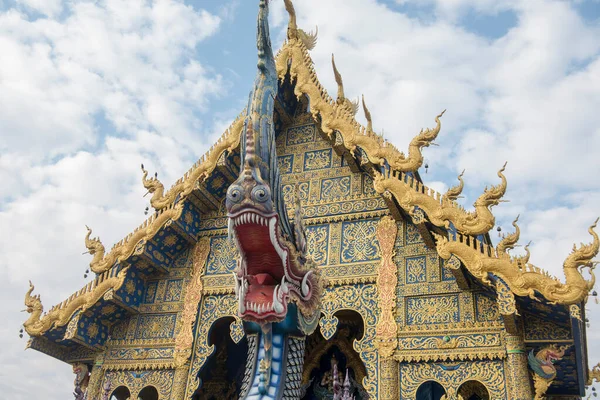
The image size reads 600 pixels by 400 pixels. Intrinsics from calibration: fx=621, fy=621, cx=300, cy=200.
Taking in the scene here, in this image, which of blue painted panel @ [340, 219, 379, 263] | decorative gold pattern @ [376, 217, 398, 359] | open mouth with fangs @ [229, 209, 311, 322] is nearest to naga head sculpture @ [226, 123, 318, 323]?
open mouth with fangs @ [229, 209, 311, 322]

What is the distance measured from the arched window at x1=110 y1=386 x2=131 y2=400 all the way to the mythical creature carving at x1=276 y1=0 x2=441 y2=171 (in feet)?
16.3

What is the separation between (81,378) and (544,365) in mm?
6607

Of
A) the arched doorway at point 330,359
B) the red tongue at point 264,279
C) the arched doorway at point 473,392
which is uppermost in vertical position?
the arched doorway at point 330,359

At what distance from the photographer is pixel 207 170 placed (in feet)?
31.2

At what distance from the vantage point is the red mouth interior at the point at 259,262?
616 cm

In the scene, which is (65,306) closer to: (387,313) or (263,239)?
(263,239)

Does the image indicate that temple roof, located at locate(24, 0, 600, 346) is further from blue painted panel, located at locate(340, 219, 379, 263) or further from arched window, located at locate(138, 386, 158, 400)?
arched window, located at locate(138, 386, 158, 400)

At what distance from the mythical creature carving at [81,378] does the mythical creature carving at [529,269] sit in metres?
5.77

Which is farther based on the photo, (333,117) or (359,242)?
(333,117)

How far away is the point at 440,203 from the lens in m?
7.78

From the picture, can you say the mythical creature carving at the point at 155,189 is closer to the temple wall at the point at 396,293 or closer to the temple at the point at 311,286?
the temple at the point at 311,286

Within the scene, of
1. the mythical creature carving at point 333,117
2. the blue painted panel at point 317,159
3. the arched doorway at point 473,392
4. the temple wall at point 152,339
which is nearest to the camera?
the mythical creature carving at point 333,117

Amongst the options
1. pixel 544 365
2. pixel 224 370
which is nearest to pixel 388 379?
pixel 544 365

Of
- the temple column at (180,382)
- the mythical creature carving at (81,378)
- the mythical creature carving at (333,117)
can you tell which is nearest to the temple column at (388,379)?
the mythical creature carving at (333,117)
